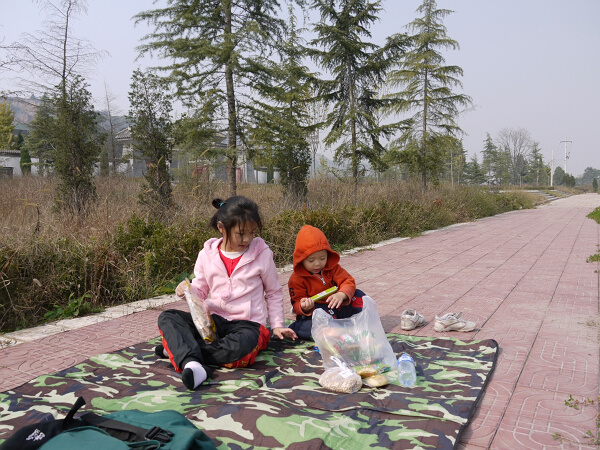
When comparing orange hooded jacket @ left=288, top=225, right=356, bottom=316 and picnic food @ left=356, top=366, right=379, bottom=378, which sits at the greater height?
orange hooded jacket @ left=288, top=225, right=356, bottom=316

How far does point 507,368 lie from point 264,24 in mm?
11639

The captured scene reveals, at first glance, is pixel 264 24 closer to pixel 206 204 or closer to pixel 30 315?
pixel 206 204

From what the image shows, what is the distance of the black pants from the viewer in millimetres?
3020

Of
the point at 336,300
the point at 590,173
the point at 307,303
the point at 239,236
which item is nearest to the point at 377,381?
the point at 336,300

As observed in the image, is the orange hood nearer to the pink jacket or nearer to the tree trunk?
the pink jacket

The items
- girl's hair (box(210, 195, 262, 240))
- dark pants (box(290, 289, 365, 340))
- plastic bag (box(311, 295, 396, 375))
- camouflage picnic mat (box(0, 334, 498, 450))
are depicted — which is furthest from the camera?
dark pants (box(290, 289, 365, 340))

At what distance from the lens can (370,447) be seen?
2.12 metres

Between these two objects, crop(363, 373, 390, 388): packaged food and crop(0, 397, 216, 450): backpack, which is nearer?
crop(0, 397, 216, 450): backpack

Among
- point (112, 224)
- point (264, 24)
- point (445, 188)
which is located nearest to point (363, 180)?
point (445, 188)

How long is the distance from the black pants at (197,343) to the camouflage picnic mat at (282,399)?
12cm

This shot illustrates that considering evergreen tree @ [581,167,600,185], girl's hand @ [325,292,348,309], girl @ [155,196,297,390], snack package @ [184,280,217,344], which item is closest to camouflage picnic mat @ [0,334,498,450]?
girl @ [155,196,297,390]

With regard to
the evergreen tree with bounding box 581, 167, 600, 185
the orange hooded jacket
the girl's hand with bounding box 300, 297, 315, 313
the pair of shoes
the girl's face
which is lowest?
the pair of shoes

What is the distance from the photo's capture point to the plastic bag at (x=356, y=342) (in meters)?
3.11

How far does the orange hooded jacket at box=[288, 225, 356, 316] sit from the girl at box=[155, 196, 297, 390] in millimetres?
240
